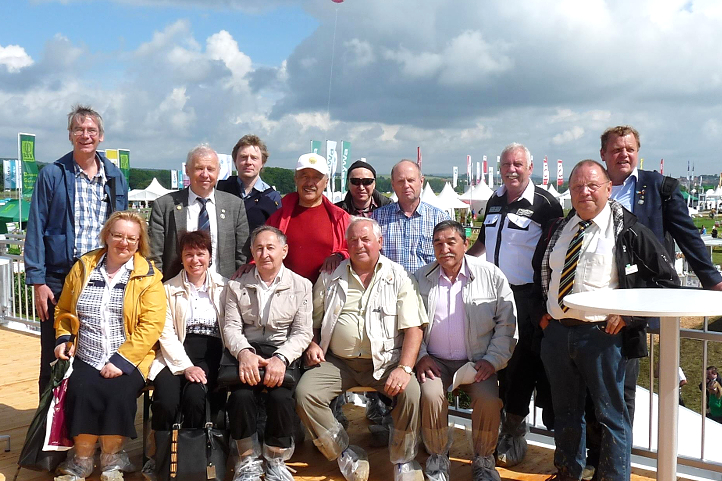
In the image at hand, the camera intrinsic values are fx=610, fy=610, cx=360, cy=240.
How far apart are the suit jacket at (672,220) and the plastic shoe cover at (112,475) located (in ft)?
10.6

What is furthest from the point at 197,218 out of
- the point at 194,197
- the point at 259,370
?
the point at 259,370

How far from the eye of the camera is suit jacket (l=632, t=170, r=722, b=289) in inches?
131

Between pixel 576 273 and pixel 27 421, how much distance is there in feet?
13.1

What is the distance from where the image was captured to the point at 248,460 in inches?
132

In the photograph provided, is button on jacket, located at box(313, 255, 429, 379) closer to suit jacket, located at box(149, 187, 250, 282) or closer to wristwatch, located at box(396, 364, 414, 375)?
wristwatch, located at box(396, 364, 414, 375)

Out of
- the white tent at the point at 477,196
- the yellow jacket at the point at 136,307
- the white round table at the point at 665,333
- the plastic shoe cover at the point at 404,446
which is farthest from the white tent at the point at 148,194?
the white round table at the point at 665,333

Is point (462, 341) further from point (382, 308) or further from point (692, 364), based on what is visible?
point (692, 364)

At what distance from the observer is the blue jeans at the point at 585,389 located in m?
2.96

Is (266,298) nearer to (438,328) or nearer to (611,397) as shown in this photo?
(438,328)

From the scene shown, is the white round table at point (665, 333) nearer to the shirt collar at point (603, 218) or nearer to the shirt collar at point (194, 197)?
the shirt collar at point (603, 218)

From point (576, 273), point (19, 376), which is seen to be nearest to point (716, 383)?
point (576, 273)

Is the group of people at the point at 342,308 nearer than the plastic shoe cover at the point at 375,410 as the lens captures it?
Yes

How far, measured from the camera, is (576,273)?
9.81 feet

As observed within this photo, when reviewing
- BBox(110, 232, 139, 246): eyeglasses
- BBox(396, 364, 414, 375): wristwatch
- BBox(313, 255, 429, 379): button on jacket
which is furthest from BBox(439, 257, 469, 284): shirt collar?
BBox(110, 232, 139, 246): eyeglasses
